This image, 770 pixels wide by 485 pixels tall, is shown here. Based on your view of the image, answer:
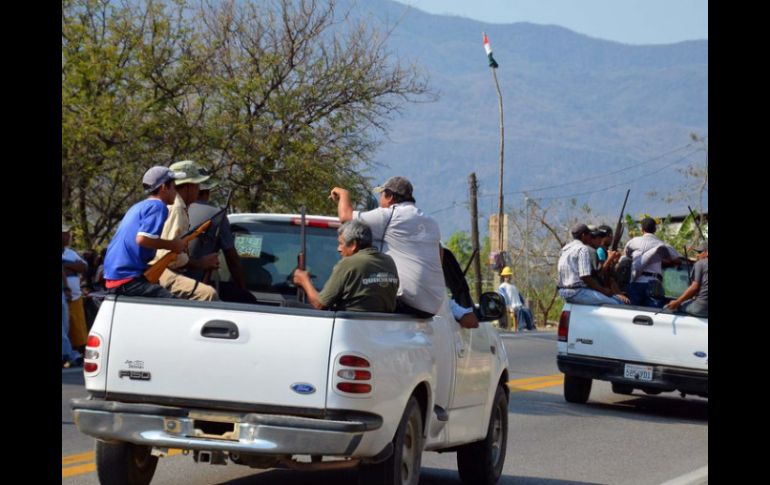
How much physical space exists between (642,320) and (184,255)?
7345mm

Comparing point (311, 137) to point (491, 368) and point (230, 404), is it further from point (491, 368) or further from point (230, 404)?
point (230, 404)

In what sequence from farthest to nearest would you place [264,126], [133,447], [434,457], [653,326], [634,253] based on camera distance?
[264,126] → [634,253] → [653,326] → [434,457] → [133,447]

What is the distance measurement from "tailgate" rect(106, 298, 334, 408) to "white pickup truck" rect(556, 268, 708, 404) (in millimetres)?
8044

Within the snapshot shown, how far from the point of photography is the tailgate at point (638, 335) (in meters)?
14.5

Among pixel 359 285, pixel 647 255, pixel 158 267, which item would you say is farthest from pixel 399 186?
pixel 647 255

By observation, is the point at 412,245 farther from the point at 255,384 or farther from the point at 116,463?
the point at 116,463

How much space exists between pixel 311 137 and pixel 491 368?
1989 cm

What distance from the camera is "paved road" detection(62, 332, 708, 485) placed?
978cm

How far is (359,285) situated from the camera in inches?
309

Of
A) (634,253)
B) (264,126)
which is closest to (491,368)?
(634,253)

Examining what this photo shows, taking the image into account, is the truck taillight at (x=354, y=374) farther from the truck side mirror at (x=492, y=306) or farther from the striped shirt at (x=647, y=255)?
the striped shirt at (x=647, y=255)

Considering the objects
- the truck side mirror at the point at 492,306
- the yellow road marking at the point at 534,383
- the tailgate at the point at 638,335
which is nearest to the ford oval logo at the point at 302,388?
the truck side mirror at the point at 492,306

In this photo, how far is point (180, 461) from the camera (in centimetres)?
1020
